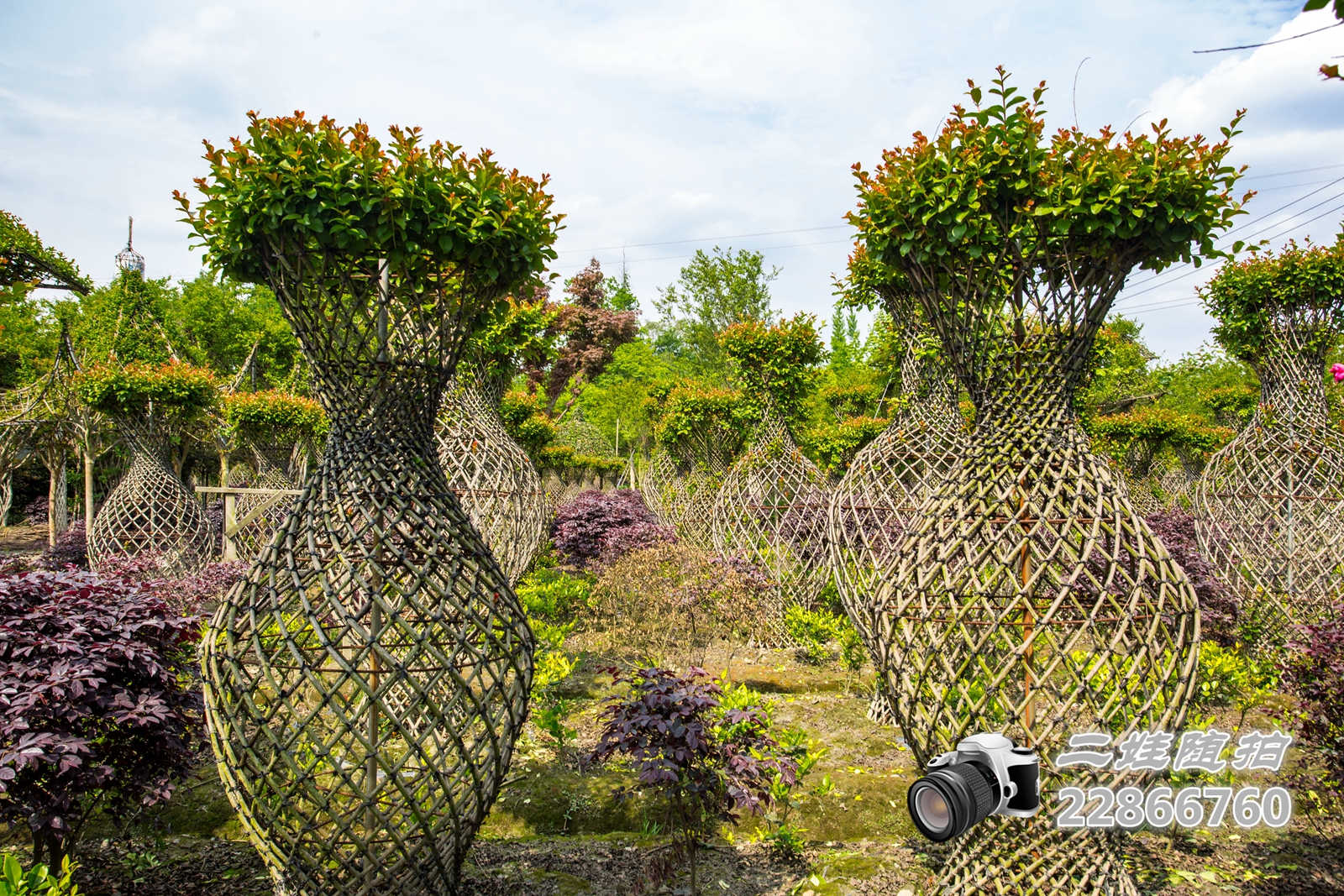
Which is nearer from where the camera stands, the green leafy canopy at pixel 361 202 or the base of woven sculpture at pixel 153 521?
the green leafy canopy at pixel 361 202

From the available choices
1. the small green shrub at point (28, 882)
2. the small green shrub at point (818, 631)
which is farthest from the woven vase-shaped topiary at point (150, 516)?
the small green shrub at point (28, 882)

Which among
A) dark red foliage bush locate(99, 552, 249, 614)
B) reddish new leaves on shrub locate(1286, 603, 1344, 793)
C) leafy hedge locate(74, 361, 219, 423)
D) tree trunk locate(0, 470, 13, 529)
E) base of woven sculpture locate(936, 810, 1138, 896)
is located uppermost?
leafy hedge locate(74, 361, 219, 423)

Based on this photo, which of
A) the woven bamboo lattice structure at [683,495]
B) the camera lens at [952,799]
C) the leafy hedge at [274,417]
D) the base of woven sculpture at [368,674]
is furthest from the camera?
the leafy hedge at [274,417]

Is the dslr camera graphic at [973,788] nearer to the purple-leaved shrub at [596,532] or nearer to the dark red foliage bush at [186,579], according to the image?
the dark red foliage bush at [186,579]

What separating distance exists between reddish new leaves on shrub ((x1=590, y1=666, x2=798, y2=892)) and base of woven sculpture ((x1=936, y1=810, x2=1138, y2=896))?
0.88m

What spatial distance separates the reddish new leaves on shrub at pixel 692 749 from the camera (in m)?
3.34

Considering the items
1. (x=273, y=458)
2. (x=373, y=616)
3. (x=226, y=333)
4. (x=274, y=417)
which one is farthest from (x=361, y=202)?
(x=226, y=333)

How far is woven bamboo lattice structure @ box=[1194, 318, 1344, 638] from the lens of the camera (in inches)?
262

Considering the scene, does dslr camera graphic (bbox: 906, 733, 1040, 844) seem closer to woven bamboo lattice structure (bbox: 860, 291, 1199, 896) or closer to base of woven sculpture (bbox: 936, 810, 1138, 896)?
woven bamboo lattice structure (bbox: 860, 291, 1199, 896)

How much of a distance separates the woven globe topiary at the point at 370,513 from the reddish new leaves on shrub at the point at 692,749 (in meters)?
0.68

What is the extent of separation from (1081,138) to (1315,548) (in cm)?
638

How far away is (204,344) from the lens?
24469 mm

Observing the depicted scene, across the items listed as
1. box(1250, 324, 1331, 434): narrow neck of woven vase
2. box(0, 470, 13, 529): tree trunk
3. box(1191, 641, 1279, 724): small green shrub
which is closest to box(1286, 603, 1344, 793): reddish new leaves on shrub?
box(1191, 641, 1279, 724): small green shrub

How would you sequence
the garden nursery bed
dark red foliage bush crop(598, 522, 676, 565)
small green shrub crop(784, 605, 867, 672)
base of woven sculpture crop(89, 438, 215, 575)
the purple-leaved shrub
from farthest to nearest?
the purple-leaved shrub < dark red foliage bush crop(598, 522, 676, 565) < base of woven sculpture crop(89, 438, 215, 575) < small green shrub crop(784, 605, 867, 672) < the garden nursery bed
